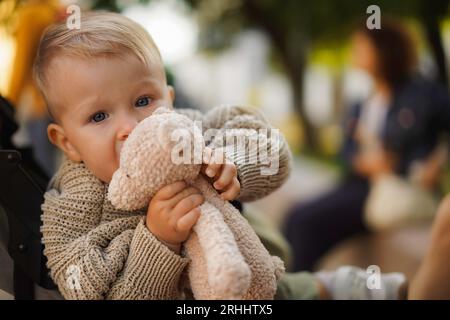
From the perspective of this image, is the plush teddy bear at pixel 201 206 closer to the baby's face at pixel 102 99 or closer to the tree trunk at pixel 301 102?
the baby's face at pixel 102 99

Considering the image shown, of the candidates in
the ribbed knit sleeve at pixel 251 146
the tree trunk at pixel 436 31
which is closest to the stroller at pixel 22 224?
the ribbed knit sleeve at pixel 251 146

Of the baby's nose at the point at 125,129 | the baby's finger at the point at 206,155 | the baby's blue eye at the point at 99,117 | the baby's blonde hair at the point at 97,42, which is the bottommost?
the baby's finger at the point at 206,155

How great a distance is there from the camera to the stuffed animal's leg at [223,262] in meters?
0.70

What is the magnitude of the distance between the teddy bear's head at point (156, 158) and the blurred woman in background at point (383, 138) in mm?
1945

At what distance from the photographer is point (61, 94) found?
870 mm

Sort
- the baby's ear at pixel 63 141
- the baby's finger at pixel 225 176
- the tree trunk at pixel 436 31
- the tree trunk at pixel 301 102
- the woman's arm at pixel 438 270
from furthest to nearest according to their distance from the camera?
the tree trunk at pixel 301 102
the tree trunk at pixel 436 31
the woman's arm at pixel 438 270
the baby's ear at pixel 63 141
the baby's finger at pixel 225 176

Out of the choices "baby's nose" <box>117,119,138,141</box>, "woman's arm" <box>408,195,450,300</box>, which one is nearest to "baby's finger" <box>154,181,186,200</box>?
"baby's nose" <box>117,119,138,141</box>

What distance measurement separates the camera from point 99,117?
87 cm

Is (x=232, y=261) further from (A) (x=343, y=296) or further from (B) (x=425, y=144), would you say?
(B) (x=425, y=144)

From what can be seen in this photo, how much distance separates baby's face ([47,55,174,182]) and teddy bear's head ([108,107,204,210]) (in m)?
0.08

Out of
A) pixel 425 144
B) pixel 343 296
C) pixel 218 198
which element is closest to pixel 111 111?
pixel 218 198

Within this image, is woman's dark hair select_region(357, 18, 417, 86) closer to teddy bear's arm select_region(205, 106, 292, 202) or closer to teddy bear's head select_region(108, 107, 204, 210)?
teddy bear's arm select_region(205, 106, 292, 202)

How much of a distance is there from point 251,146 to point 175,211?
0.19 m
